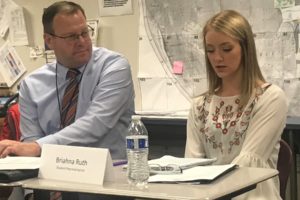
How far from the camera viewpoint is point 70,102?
7.53 ft

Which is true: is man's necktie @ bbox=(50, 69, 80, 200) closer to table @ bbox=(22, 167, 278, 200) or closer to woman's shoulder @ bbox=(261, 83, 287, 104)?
table @ bbox=(22, 167, 278, 200)

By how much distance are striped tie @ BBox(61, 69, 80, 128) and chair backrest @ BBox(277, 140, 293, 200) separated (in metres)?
0.89

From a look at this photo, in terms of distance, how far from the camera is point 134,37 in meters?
3.43

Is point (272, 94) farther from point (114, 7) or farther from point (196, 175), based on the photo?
point (114, 7)

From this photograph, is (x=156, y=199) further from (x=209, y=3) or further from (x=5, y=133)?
(x=209, y=3)

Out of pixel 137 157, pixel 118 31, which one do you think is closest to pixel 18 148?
pixel 137 157

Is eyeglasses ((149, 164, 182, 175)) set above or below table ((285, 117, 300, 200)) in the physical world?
above

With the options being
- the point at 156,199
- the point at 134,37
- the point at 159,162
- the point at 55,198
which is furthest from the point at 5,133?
the point at 156,199

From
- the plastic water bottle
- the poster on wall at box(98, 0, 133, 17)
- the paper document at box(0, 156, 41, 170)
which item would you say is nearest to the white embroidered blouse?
the plastic water bottle

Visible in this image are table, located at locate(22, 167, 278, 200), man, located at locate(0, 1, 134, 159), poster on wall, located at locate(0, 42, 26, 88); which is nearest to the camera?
table, located at locate(22, 167, 278, 200)

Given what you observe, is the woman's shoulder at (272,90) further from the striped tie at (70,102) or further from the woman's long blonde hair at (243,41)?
the striped tie at (70,102)

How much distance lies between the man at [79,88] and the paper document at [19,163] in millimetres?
381

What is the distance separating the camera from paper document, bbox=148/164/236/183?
4.80 ft

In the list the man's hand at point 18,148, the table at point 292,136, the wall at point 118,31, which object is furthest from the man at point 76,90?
the wall at point 118,31
